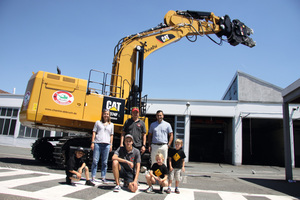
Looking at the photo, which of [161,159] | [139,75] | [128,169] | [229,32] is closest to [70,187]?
[128,169]

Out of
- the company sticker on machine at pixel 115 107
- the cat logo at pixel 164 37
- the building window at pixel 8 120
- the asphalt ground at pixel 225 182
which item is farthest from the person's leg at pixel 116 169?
the building window at pixel 8 120

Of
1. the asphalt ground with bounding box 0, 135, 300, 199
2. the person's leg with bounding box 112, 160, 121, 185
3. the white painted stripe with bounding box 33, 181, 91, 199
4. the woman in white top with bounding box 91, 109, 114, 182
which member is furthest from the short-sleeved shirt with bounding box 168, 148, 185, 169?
the white painted stripe with bounding box 33, 181, 91, 199

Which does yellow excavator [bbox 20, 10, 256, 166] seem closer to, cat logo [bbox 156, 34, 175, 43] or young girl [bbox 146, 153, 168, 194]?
cat logo [bbox 156, 34, 175, 43]

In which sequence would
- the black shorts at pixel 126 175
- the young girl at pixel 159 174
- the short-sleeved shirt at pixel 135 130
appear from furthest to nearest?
the short-sleeved shirt at pixel 135 130 < the black shorts at pixel 126 175 < the young girl at pixel 159 174

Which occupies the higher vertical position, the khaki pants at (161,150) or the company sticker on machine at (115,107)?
the company sticker on machine at (115,107)

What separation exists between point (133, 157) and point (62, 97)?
3.55m

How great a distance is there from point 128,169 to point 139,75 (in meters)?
4.37

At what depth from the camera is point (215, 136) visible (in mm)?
32000

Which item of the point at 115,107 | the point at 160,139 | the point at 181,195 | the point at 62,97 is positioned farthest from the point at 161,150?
the point at 62,97

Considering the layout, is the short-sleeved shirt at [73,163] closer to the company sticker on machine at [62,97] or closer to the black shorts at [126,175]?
the black shorts at [126,175]

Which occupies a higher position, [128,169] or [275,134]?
[275,134]

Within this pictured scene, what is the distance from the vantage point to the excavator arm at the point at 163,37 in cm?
886

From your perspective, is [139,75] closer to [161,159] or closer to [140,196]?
[161,159]

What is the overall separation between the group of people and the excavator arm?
2603 millimetres
